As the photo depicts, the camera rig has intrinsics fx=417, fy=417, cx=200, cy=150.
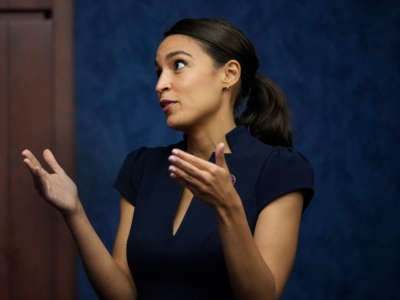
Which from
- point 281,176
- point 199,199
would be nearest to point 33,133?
point 199,199

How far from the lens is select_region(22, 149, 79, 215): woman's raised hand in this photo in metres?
0.99

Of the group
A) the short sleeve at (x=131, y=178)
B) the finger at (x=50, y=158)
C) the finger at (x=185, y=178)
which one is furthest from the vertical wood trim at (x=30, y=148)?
the finger at (x=185, y=178)

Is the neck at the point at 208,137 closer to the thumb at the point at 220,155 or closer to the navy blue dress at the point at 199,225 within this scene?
the navy blue dress at the point at 199,225

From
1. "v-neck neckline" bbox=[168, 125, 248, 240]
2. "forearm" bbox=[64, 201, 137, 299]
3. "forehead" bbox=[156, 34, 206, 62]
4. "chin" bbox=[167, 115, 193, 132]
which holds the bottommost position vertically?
"forearm" bbox=[64, 201, 137, 299]

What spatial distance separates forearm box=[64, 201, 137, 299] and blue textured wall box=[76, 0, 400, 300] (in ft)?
1.77

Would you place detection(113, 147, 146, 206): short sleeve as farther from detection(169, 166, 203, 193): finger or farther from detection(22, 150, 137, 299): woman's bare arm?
detection(169, 166, 203, 193): finger

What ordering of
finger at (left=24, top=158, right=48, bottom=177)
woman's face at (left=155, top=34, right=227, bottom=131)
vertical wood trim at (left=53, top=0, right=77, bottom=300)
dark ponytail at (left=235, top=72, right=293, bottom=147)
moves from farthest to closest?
vertical wood trim at (left=53, top=0, right=77, bottom=300) → dark ponytail at (left=235, top=72, right=293, bottom=147) → woman's face at (left=155, top=34, right=227, bottom=131) → finger at (left=24, top=158, right=48, bottom=177)

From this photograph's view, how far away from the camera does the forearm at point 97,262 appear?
106cm

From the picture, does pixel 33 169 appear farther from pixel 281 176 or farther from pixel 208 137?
pixel 281 176

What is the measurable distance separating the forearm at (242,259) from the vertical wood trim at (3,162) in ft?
3.80

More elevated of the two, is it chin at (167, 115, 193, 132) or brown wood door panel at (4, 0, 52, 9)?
brown wood door panel at (4, 0, 52, 9)

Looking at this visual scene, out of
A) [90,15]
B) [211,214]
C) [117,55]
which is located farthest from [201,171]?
[90,15]

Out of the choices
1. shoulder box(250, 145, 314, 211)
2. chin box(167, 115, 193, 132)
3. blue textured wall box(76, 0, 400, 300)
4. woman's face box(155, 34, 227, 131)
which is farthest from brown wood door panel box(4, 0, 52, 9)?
shoulder box(250, 145, 314, 211)

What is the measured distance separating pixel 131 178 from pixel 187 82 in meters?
0.36
